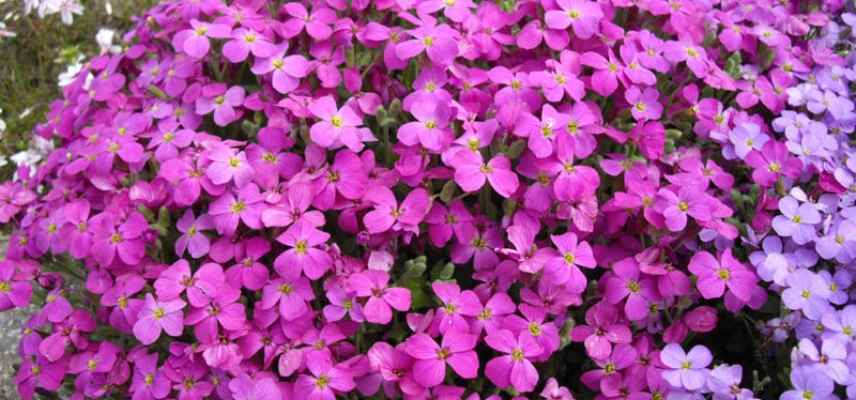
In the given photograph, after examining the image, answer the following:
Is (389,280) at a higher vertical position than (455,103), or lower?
lower

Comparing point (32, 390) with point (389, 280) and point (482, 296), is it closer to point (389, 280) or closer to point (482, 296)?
point (389, 280)

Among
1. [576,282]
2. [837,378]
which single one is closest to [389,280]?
[576,282]

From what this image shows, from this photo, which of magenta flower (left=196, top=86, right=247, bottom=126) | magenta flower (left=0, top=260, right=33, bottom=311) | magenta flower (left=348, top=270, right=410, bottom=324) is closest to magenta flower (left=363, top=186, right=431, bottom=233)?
magenta flower (left=348, top=270, right=410, bottom=324)

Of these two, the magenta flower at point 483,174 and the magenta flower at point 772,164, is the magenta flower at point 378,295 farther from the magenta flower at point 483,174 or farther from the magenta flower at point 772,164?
the magenta flower at point 772,164

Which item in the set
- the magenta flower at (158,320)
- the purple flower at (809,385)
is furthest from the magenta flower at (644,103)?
the magenta flower at (158,320)

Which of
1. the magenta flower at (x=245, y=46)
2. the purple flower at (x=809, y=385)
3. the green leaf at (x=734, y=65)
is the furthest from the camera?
the green leaf at (x=734, y=65)

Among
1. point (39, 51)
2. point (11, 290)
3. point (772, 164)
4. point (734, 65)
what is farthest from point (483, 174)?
point (39, 51)

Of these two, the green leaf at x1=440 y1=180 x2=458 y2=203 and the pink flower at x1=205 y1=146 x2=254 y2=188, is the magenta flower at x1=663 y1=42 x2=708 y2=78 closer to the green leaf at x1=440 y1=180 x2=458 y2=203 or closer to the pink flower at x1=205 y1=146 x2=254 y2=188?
the green leaf at x1=440 y1=180 x2=458 y2=203
